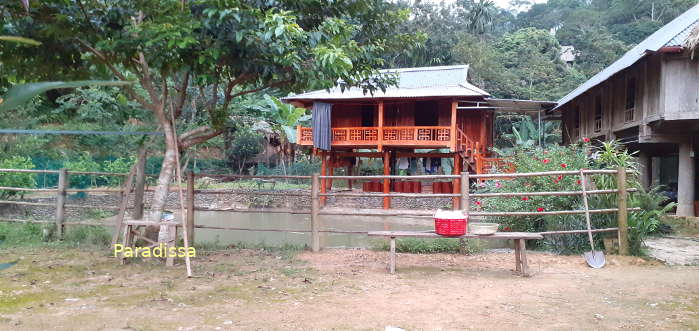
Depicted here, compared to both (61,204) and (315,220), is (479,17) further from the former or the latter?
(61,204)

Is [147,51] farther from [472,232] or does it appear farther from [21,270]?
[472,232]

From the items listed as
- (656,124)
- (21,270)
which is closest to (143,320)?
(21,270)

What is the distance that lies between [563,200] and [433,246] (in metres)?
2.12

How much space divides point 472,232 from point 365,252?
1914 mm

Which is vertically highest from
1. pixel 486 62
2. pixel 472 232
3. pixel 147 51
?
pixel 486 62

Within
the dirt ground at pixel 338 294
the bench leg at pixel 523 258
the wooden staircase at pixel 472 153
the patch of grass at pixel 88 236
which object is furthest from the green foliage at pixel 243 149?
the bench leg at pixel 523 258

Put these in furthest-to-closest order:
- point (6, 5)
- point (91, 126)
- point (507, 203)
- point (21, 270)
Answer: point (91, 126), point (507, 203), point (21, 270), point (6, 5)

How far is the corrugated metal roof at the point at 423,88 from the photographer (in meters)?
15.4

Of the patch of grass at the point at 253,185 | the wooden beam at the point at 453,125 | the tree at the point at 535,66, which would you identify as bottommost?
the patch of grass at the point at 253,185

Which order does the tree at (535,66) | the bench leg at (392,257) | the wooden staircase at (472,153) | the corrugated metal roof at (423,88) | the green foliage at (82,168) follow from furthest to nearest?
1. the tree at (535,66)
2. the wooden staircase at (472,153)
3. the corrugated metal roof at (423,88)
4. the green foliage at (82,168)
5. the bench leg at (392,257)

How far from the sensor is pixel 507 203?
8281 mm

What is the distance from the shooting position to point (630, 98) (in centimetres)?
1259

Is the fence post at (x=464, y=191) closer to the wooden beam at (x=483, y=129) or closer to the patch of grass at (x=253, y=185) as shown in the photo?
the wooden beam at (x=483, y=129)

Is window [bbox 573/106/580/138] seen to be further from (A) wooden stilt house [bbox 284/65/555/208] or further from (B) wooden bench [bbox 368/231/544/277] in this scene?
(B) wooden bench [bbox 368/231/544/277]
